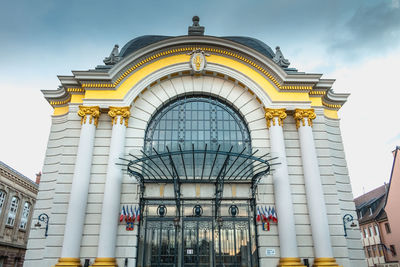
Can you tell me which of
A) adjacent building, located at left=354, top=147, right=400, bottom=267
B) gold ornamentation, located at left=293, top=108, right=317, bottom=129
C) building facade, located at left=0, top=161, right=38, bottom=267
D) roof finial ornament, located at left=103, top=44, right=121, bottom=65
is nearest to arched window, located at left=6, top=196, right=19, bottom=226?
building facade, located at left=0, top=161, right=38, bottom=267

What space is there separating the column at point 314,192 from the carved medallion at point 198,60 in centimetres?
543

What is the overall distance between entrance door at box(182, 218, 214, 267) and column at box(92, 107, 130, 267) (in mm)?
3107

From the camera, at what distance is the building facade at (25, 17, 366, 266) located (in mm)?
13453

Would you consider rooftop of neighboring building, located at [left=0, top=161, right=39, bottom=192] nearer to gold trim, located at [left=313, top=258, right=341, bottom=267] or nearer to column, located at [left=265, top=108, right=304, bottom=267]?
column, located at [left=265, top=108, right=304, bottom=267]

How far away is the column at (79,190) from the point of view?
12.6 meters

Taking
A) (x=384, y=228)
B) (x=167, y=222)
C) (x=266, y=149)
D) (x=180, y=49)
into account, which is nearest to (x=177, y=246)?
(x=167, y=222)

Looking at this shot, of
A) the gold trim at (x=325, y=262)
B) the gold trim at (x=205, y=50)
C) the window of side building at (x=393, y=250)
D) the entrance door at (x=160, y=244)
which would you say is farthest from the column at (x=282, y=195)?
the window of side building at (x=393, y=250)

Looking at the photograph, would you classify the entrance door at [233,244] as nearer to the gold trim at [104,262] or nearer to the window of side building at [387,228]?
the gold trim at [104,262]

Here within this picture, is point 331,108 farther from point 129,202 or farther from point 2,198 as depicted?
point 2,198

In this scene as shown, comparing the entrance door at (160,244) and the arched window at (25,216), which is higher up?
the arched window at (25,216)

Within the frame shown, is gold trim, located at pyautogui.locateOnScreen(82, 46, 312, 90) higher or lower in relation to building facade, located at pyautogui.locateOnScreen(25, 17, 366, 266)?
higher

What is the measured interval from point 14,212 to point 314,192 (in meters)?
29.0

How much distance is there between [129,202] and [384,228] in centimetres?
3446

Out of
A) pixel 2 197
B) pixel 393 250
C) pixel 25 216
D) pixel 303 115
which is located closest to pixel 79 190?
pixel 303 115
